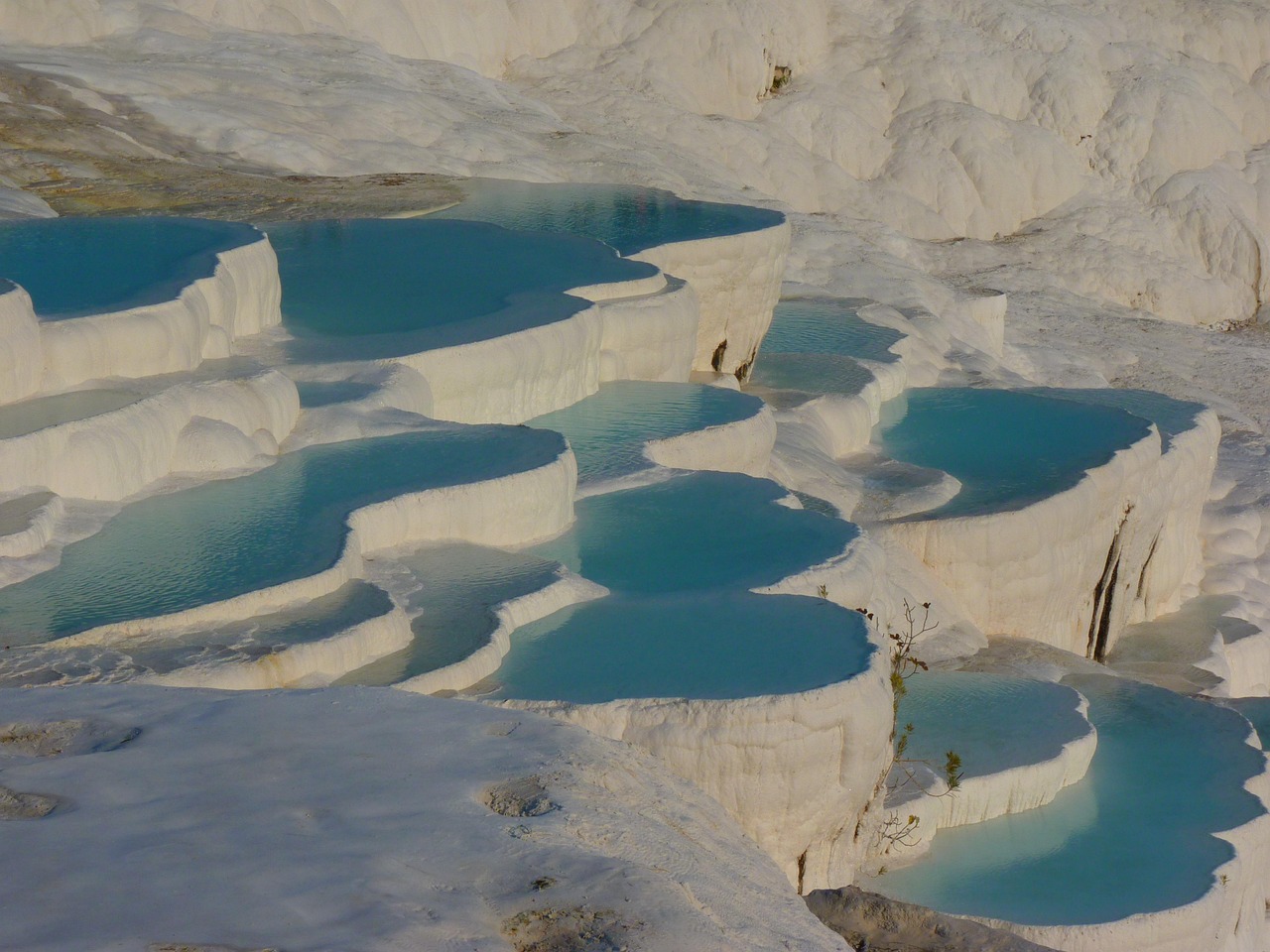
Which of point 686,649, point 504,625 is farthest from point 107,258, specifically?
point 686,649

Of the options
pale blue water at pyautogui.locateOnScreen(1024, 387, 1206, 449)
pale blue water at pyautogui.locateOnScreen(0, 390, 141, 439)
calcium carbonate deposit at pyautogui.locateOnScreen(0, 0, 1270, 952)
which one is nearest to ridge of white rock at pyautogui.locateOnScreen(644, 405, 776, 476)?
calcium carbonate deposit at pyautogui.locateOnScreen(0, 0, 1270, 952)

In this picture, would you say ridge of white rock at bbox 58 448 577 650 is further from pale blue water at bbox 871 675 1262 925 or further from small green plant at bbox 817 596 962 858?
pale blue water at bbox 871 675 1262 925

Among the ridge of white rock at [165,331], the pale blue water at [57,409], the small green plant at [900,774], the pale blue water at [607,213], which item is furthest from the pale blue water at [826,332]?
the pale blue water at [57,409]

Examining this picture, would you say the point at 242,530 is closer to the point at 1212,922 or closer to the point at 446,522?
the point at 446,522

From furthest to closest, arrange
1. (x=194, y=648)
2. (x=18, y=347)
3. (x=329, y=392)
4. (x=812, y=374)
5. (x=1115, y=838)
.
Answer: (x=812, y=374) → (x=329, y=392) → (x=1115, y=838) → (x=18, y=347) → (x=194, y=648)

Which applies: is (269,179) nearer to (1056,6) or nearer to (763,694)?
(763,694)

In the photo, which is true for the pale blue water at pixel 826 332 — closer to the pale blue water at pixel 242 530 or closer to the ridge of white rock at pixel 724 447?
the ridge of white rock at pixel 724 447
